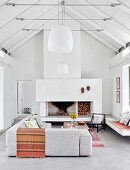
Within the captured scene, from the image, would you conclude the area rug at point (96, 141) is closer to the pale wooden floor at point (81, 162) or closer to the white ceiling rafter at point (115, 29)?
the pale wooden floor at point (81, 162)

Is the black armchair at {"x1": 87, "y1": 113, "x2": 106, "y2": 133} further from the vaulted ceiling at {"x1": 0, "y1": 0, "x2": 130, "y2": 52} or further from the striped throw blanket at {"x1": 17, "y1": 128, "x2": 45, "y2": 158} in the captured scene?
the striped throw blanket at {"x1": 17, "y1": 128, "x2": 45, "y2": 158}

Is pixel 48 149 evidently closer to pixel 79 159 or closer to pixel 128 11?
pixel 79 159

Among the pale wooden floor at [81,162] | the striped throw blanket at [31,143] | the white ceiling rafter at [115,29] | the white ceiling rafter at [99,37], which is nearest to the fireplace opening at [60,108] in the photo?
the white ceiling rafter at [99,37]

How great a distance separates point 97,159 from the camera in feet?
19.8

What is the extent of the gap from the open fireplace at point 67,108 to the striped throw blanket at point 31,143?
6115 mm

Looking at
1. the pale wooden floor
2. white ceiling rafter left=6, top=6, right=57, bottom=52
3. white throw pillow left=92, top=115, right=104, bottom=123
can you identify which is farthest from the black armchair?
white ceiling rafter left=6, top=6, right=57, bottom=52

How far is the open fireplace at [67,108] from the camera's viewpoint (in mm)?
12406

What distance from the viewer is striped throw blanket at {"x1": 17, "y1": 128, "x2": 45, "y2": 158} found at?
6.27 metres

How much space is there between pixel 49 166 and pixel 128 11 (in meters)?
4.20

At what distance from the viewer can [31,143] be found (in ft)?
20.7

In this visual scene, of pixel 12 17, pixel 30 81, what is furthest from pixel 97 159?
pixel 30 81

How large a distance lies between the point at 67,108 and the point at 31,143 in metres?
6.42

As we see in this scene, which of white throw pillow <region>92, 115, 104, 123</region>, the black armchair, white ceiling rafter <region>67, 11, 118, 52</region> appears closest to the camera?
the black armchair

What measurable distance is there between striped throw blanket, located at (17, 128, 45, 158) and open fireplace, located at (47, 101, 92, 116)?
611 cm
